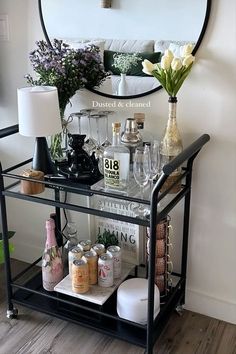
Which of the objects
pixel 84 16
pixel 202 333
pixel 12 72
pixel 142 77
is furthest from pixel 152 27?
pixel 202 333

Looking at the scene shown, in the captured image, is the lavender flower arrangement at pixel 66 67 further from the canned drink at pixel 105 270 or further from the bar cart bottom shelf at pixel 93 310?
the bar cart bottom shelf at pixel 93 310

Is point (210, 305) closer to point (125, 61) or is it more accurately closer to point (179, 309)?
point (179, 309)

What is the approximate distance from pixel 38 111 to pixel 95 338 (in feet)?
3.29

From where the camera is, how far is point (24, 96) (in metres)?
1.74

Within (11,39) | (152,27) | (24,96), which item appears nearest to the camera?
(24,96)

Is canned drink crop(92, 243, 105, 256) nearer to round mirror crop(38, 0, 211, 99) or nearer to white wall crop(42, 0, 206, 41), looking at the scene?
round mirror crop(38, 0, 211, 99)

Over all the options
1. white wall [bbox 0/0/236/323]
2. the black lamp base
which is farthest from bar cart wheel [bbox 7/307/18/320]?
white wall [bbox 0/0/236/323]

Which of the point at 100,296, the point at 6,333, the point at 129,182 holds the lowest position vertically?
the point at 6,333

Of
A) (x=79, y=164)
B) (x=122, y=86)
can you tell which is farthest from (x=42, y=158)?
(x=122, y=86)

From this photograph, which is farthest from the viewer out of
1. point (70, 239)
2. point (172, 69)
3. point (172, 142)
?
point (70, 239)

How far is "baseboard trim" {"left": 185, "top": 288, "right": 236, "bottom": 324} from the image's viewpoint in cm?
208

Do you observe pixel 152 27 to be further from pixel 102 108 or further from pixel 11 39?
pixel 11 39

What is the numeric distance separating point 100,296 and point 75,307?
7.2 inches

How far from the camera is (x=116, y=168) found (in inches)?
68.7
